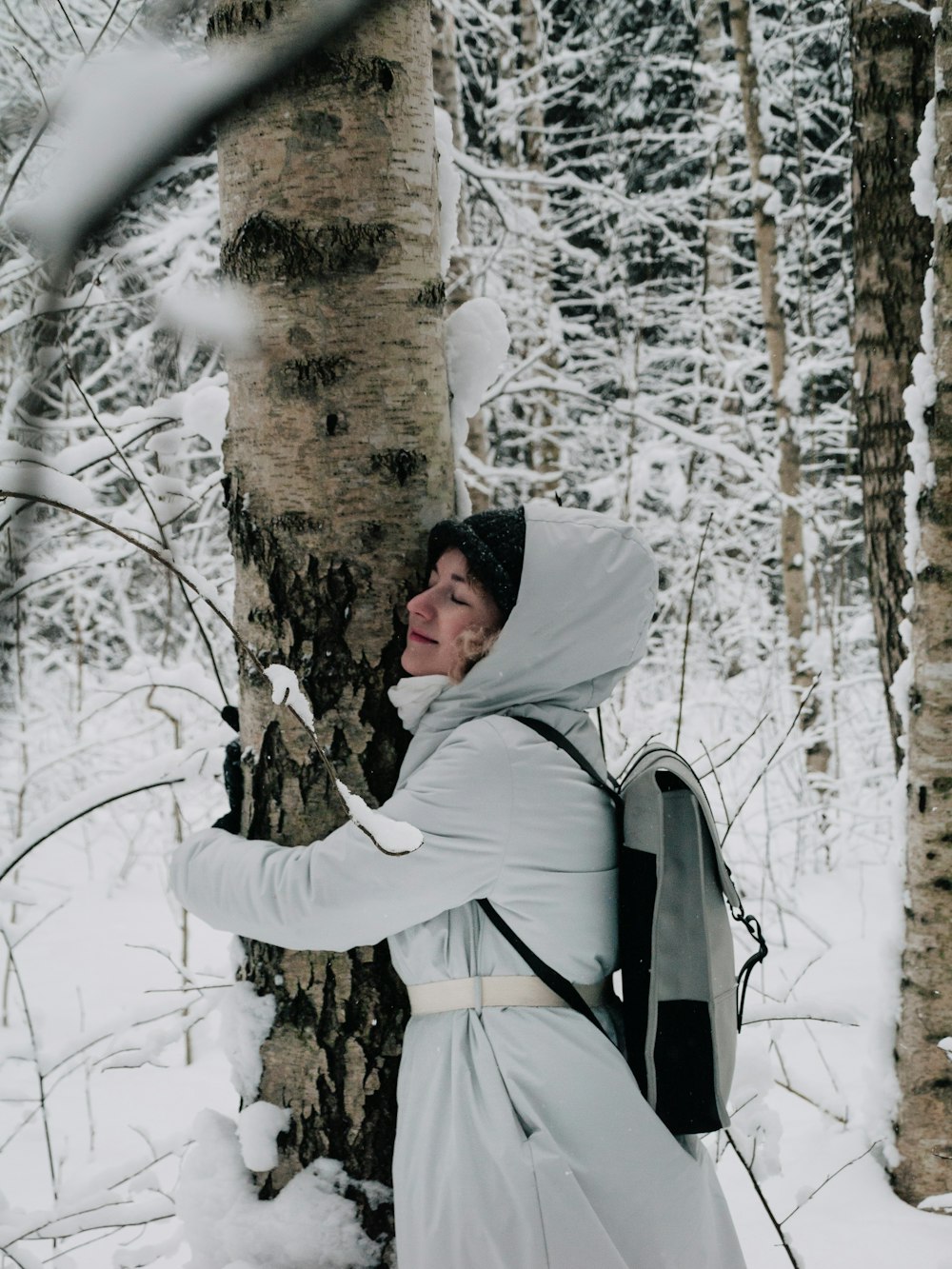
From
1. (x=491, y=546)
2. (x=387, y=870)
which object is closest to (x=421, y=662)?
(x=491, y=546)

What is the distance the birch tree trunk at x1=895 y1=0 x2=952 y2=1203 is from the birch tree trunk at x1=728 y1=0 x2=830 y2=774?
3.35m

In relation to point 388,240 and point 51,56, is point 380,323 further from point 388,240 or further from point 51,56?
point 51,56

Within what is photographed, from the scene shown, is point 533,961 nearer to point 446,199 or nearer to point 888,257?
point 446,199

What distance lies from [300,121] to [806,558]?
5140 millimetres

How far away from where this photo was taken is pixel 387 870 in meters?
1.22

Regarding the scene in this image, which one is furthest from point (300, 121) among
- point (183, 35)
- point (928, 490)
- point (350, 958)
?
point (928, 490)

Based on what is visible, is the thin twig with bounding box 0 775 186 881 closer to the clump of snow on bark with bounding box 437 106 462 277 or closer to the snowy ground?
the snowy ground

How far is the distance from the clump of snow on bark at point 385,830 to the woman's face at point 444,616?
55 centimetres

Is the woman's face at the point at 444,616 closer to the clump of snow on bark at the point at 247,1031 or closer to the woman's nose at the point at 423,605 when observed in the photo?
the woman's nose at the point at 423,605

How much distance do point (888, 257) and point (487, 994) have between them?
2.79 metres

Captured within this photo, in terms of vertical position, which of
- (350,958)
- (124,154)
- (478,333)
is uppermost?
(478,333)

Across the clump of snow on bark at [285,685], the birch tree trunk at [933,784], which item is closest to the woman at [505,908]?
the clump of snow on bark at [285,685]

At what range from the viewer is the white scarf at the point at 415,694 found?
138cm

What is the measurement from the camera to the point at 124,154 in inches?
17.3
